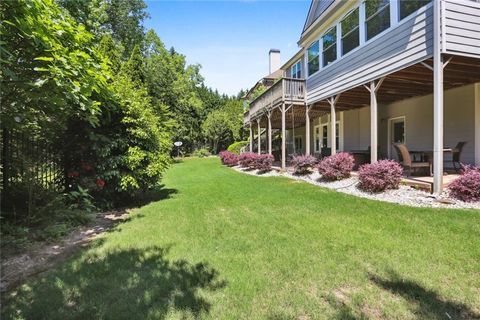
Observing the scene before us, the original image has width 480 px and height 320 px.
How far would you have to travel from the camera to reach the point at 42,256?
409 centimetres

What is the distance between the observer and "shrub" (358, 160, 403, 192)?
24.0 feet

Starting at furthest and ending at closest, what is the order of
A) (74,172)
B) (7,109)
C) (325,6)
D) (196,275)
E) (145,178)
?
(325,6)
(145,178)
(74,172)
(7,109)
(196,275)

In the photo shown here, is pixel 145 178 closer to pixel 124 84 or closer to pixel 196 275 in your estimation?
pixel 124 84

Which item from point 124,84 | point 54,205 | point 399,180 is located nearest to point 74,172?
point 54,205

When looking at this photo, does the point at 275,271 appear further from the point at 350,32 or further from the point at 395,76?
the point at 350,32

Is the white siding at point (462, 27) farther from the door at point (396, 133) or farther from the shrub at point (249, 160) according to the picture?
the shrub at point (249, 160)

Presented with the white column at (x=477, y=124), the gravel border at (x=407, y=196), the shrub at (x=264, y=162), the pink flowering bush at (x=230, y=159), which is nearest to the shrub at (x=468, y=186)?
the gravel border at (x=407, y=196)

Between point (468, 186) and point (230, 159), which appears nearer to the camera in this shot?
point (468, 186)

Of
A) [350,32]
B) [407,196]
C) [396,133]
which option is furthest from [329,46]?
[407,196]

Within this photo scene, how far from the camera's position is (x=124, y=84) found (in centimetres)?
707

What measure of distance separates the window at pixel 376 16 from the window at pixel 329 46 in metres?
2.10

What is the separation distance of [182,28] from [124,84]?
680 cm

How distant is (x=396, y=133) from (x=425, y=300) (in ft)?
37.4

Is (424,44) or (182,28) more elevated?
(182,28)
